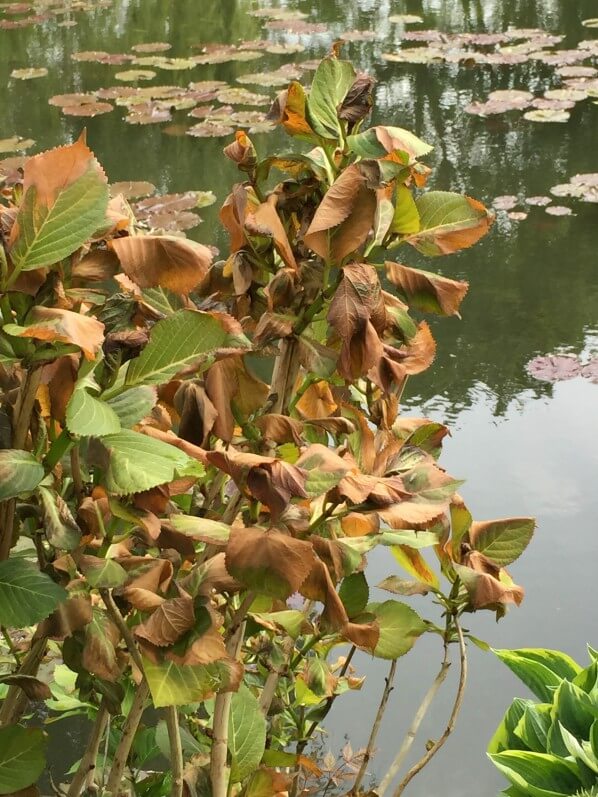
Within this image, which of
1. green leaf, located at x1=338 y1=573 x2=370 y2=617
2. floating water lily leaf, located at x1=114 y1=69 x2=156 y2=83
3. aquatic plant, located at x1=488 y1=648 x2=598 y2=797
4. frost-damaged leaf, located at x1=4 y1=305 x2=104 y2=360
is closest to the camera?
frost-damaged leaf, located at x1=4 y1=305 x2=104 y2=360

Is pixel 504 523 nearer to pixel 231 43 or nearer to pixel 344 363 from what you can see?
pixel 344 363

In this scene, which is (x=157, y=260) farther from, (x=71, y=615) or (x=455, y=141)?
(x=455, y=141)

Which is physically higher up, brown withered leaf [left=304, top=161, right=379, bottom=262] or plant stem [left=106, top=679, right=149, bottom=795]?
brown withered leaf [left=304, top=161, right=379, bottom=262]

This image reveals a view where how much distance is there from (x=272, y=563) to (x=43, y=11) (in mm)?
7551

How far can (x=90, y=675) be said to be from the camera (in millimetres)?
786

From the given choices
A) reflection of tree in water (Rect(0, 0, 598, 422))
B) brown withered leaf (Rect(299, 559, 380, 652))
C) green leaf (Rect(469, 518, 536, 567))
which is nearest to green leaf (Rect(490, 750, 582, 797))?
green leaf (Rect(469, 518, 536, 567))

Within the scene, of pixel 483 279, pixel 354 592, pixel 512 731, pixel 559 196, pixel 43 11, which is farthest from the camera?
pixel 43 11

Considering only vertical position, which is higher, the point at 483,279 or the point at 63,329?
the point at 63,329

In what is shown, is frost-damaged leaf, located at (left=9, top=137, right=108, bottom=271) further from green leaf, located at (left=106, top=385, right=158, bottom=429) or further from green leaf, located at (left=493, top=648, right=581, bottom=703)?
green leaf, located at (left=493, top=648, right=581, bottom=703)

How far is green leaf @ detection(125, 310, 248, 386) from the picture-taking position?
63 cm

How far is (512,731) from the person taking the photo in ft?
3.67

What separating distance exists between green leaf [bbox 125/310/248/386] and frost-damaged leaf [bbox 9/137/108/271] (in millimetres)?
77

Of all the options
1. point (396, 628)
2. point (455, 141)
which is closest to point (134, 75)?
point (455, 141)

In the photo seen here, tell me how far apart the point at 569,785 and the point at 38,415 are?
24.4 inches
